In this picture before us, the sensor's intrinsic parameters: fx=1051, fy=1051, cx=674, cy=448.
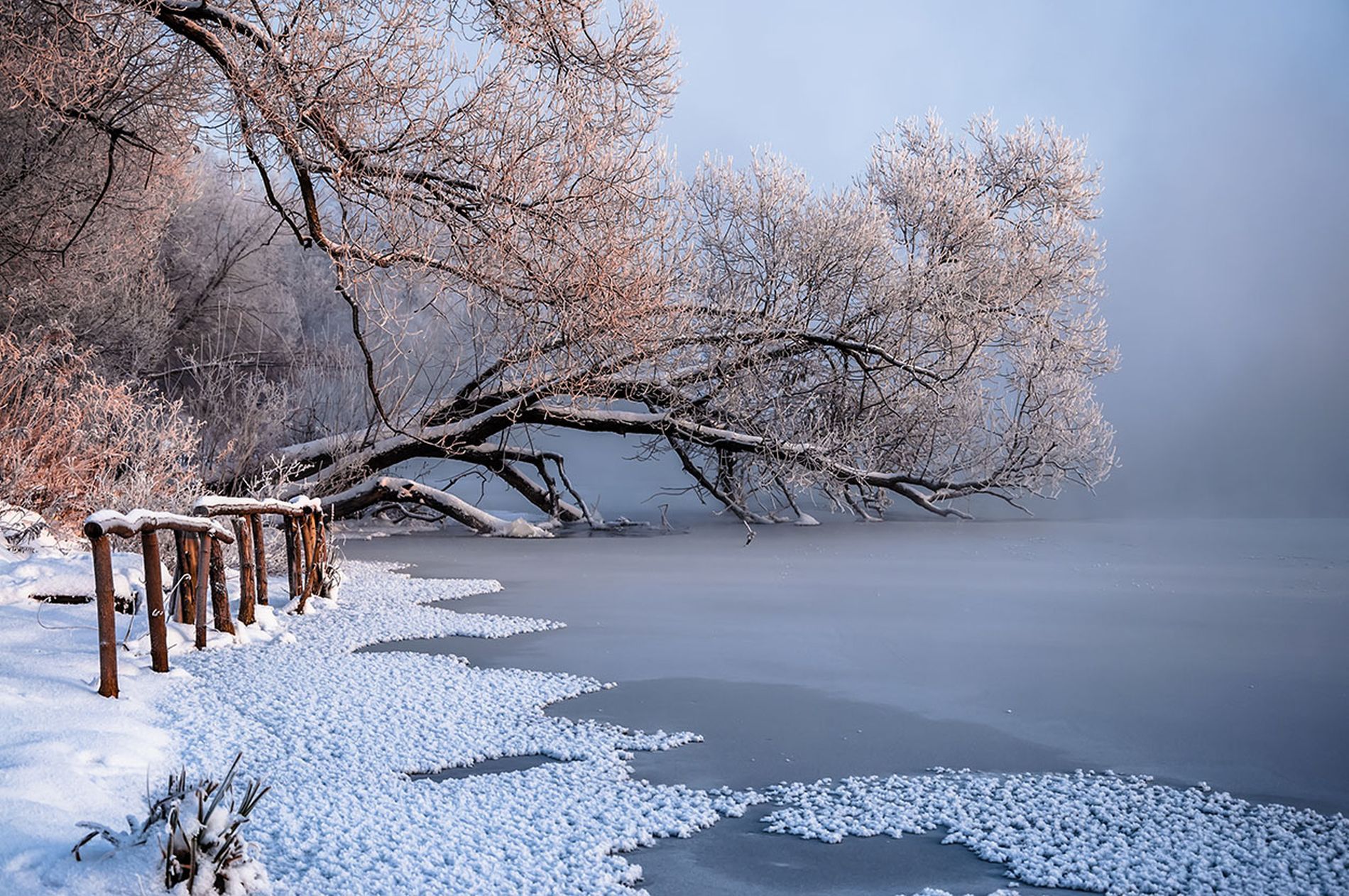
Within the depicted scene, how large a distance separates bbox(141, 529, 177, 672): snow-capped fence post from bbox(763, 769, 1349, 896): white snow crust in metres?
2.78

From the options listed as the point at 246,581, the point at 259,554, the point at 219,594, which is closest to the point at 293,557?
the point at 259,554

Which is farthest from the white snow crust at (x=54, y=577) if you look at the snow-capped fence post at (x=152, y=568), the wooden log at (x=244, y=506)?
the wooden log at (x=244, y=506)

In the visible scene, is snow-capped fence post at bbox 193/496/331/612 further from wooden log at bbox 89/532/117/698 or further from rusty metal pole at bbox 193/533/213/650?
wooden log at bbox 89/532/117/698

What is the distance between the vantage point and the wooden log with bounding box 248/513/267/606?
22.1 ft

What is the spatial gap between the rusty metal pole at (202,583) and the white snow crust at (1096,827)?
313 cm

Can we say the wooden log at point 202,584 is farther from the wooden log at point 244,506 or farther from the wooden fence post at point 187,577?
the wooden log at point 244,506

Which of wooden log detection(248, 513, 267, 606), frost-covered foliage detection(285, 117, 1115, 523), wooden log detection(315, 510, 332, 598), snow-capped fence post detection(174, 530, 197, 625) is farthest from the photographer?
frost-covered foliage detection(285, 117, 1115, 523)

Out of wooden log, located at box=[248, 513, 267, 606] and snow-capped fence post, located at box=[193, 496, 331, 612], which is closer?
snow-capped fence post, located at box=[193, 496, 331, 612]

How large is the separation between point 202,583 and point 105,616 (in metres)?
1.23

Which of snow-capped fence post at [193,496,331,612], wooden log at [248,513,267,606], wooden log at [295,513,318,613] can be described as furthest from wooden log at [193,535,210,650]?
wooden log at [295,513,318,613]

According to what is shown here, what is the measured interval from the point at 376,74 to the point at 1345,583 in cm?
865

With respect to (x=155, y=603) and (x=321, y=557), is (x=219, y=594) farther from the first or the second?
(x=321, y=557)

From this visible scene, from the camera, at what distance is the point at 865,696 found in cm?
497

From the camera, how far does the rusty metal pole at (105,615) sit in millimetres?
3957
